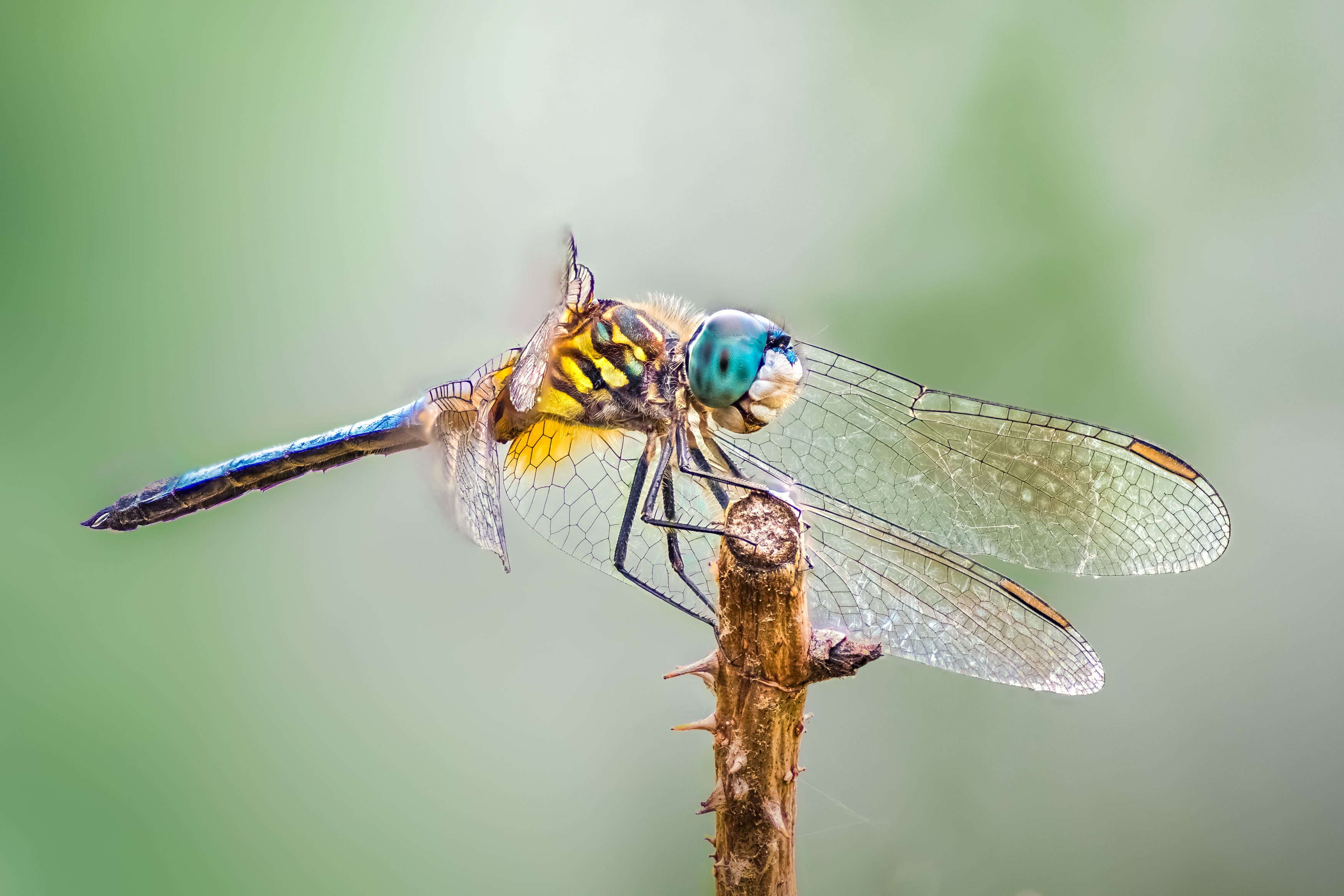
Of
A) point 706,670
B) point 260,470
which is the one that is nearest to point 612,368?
point 706,670

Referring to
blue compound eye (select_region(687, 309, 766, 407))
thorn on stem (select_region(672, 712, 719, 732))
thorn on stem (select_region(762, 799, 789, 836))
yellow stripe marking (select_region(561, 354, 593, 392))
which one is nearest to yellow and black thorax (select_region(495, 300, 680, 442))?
yellow stripe marking (select_region(561, 354, 593, 392))

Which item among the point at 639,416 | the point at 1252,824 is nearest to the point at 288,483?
the point at 639,416

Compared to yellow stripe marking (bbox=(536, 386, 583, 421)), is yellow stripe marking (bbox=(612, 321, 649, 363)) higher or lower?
higher

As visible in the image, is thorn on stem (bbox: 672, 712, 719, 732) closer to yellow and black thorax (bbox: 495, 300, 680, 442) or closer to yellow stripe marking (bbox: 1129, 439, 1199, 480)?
yellow and black thorax (bbox: 495, 300, 680, 442)

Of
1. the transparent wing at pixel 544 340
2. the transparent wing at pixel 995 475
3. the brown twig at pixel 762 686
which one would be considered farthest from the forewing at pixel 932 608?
the transparent wing at pixel 544 340

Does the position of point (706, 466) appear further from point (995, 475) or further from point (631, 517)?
point (995, 475)

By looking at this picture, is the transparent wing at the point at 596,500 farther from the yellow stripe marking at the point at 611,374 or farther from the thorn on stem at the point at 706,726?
the thorn on stem at the point at 706,726
